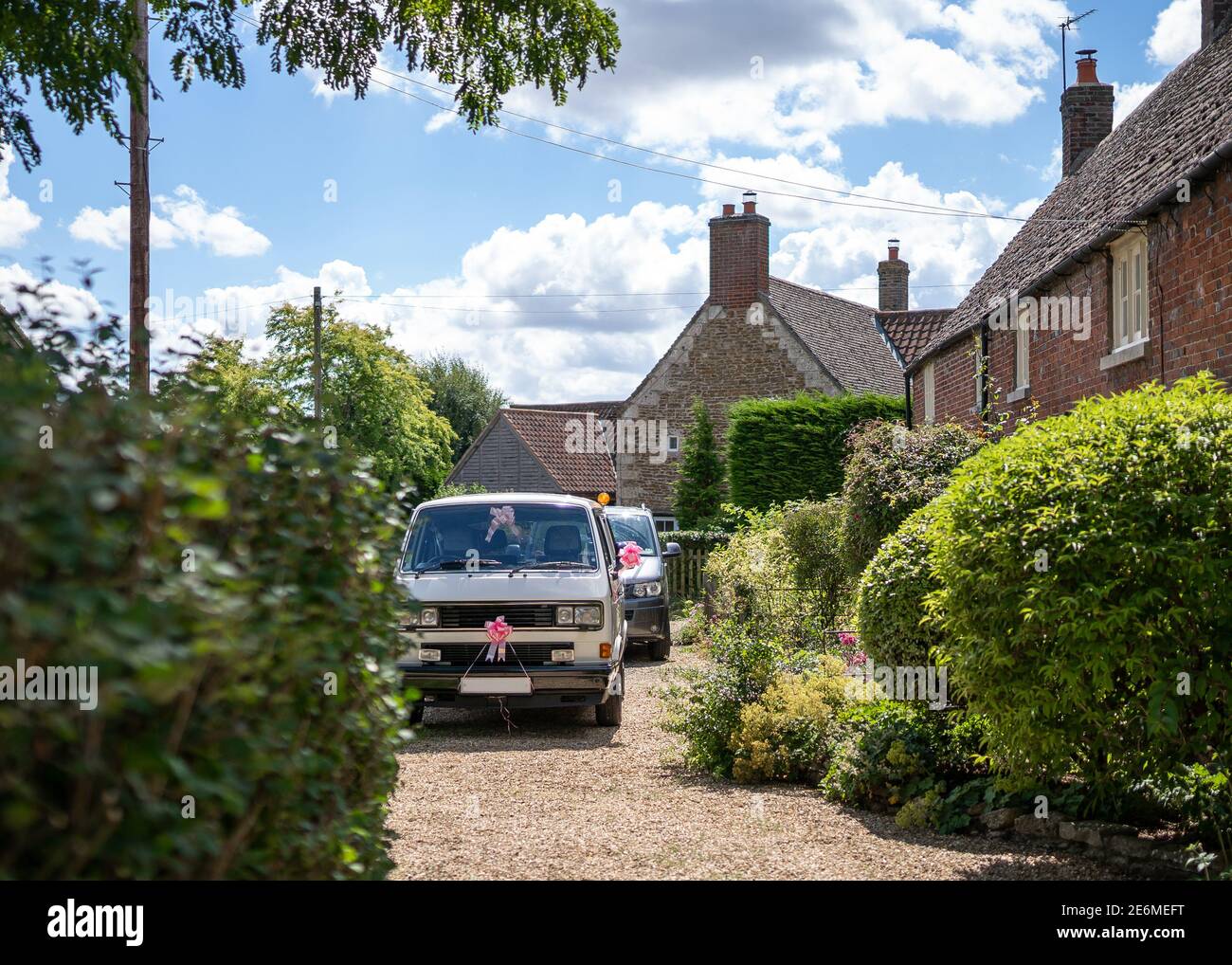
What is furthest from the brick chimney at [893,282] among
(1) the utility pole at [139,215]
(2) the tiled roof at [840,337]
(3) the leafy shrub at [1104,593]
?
(3) the leafy shrub at [1104,593]

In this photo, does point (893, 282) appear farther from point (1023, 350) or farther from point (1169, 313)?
point (1169, 313)

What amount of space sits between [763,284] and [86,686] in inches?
→ 1275

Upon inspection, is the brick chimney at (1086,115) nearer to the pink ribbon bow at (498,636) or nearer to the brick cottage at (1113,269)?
the brick cottage at (1113,269)

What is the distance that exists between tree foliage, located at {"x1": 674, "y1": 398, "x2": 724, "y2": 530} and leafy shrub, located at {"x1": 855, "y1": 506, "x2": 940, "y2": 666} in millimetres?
23724

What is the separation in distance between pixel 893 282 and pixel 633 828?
35.3m

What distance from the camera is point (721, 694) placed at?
28.1 ft

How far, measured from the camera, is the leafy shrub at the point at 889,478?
12711 mm

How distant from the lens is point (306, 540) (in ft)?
9.04

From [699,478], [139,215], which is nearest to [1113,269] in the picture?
[139,215]

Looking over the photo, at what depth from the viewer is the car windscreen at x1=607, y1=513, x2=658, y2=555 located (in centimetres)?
1709

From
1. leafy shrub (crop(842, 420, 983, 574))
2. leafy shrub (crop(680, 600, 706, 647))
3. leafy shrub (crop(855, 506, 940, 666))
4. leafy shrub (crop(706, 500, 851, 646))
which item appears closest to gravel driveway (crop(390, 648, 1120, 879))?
leafy shrub (crop(855, 506, 940, 666))

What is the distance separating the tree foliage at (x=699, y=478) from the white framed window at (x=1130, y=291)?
63.1 ft
